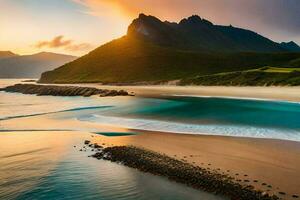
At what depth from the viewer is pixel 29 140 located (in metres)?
35.3

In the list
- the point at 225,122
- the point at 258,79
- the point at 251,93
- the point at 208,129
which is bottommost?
the point at 208,129

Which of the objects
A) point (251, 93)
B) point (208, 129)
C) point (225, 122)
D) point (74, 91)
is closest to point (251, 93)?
point (251, 93)

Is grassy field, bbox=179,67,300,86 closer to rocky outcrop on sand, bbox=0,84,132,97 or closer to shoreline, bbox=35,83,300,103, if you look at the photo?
shoreline, bbox=35,83,300,103

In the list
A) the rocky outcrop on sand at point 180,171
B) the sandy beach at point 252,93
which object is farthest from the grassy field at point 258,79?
the rocky outcrop on sand at point 180,171

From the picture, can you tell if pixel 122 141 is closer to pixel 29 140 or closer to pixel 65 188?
pixel 29 140

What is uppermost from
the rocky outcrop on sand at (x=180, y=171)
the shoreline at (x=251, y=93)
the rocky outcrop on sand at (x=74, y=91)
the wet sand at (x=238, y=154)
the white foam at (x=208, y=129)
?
the shoreline at (x=251, y=93)

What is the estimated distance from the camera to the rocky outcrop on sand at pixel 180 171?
18.3 metres

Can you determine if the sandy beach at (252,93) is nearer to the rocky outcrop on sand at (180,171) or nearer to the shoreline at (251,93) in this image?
the shoreline at (251,93)

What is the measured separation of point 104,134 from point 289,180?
21244mm

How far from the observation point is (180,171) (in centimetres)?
2206

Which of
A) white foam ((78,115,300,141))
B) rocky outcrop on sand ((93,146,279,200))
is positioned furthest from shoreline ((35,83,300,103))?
rocky outcrop on sand ((93,146,279,200))

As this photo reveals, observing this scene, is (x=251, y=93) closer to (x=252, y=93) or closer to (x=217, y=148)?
(x=252, y=93)

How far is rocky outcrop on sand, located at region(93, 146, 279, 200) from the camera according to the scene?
18266 mm

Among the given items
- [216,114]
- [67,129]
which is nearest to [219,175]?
[67,129]
